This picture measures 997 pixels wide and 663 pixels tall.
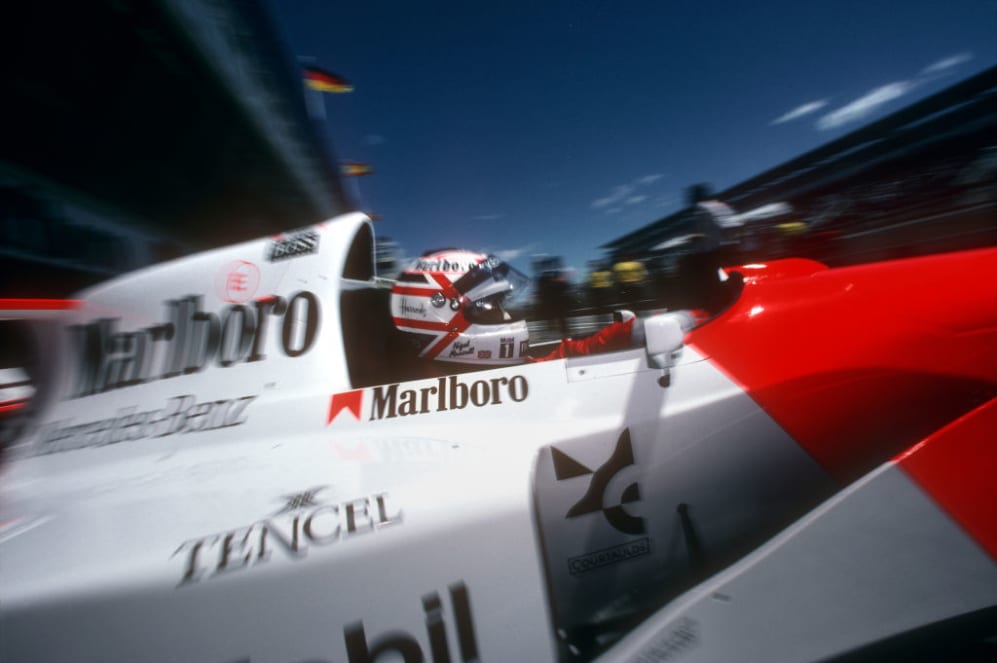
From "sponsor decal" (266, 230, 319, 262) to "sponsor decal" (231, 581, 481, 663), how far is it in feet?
4.11

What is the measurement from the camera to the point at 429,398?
4.29 ft

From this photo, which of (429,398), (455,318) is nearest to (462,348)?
(455,318)

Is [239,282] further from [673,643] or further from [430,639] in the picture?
[673,643]

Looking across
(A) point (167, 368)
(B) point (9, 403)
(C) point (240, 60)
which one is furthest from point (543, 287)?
(C) point (240, 60)

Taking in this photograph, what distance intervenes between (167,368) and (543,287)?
2.00m

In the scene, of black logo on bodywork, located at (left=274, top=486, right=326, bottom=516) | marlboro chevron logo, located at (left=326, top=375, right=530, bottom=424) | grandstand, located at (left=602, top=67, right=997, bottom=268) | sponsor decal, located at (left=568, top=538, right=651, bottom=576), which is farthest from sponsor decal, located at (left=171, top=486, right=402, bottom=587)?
grandstand, located at (left=602, top=67, right=997, bottom=268)

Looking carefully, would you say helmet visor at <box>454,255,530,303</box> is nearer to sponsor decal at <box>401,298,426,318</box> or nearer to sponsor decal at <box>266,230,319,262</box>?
sponsor decal at <box>401,298,426,318</box>

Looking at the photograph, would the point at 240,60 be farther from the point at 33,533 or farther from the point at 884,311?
the point at 884,311

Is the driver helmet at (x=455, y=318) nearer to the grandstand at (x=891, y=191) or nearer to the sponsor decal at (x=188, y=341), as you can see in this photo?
the sponsor decal at (x=188, y=341)

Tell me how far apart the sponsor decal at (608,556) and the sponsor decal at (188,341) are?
3.46 feet

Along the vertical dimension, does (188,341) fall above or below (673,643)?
above

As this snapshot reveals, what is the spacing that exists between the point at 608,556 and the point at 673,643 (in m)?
0.22

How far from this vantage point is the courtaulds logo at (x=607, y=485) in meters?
1.11

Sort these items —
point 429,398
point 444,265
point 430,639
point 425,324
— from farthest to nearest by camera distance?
1. point 444,265
2. point 425,324
3. point 429,398
4. point 430,639
